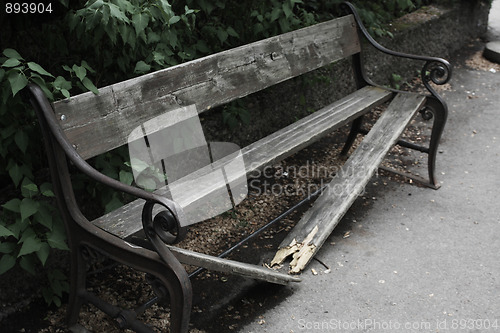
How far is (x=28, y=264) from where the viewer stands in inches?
97.2

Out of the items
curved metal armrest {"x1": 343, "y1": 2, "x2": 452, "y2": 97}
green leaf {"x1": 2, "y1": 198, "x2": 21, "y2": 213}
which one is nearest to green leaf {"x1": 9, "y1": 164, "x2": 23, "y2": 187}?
green leaf {"x1": 2, "y1": 198, "x2": 21, "y2": 213}

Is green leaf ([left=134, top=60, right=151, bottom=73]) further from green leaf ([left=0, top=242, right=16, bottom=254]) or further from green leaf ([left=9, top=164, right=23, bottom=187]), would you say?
green leaf ([left=0, top=242, right=16, bottom=254])

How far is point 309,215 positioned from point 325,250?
24 cm

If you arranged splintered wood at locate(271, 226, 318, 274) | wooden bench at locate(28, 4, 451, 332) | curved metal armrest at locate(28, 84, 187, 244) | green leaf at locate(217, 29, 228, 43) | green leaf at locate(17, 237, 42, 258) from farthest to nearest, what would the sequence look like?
green leaf at locate(217, 29, 228, 43)
splintered wood at locate(271, 226, 318, 274)
green leaf at locate(17, 237, 42, 258)
wooden bench at locate(28, 4, 451, 332)
curved metal armrest at locate(28, 84, 187, 244)

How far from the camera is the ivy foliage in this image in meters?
2.41

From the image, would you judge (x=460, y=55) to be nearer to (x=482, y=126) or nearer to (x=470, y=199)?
(x=482, y=126)

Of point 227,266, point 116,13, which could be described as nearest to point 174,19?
point 116,13

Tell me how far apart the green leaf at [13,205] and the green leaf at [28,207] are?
0.11ft

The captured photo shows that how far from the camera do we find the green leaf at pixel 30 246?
2.37m

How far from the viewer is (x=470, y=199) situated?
3887mm

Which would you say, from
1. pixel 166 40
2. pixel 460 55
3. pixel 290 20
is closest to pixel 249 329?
pixel 166 40

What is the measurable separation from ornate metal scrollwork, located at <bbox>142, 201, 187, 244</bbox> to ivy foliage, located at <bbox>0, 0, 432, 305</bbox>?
59cm

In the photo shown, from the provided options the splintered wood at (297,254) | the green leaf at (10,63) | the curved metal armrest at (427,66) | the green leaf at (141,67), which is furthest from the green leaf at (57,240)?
the curved metal armrest at (427,66)

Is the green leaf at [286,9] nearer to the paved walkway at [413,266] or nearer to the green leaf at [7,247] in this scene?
the paved walkway at [413,266]
